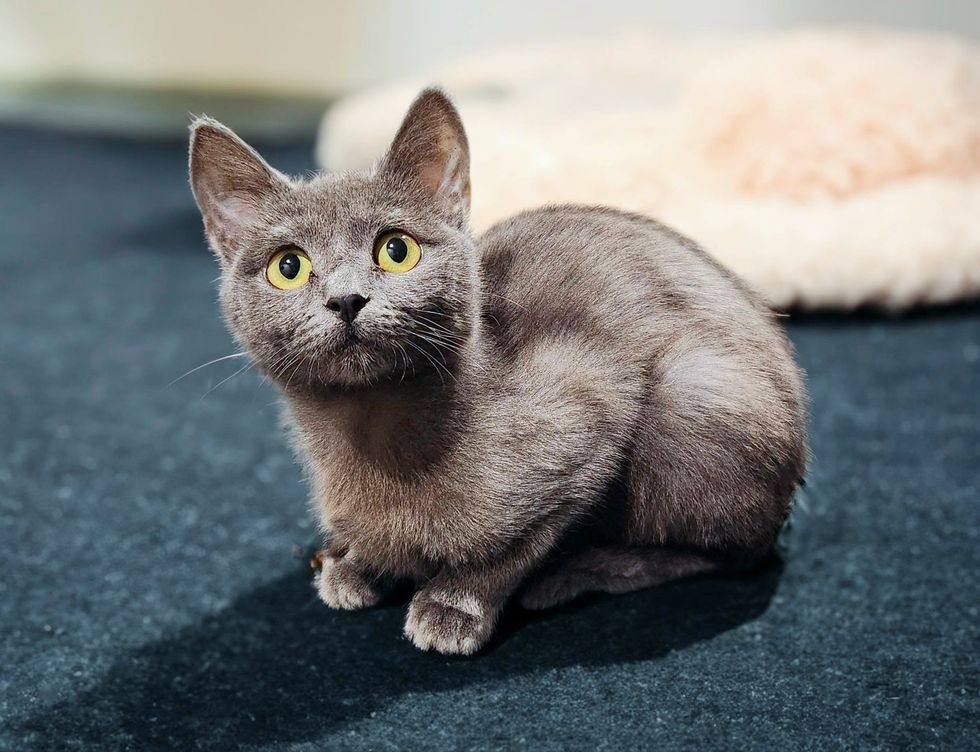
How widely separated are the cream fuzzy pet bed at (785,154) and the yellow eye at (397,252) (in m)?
0.56

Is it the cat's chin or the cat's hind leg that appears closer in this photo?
the cat's chin

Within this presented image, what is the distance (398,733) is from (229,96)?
253 centimetres

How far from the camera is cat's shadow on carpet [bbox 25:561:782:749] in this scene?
30.1 inches

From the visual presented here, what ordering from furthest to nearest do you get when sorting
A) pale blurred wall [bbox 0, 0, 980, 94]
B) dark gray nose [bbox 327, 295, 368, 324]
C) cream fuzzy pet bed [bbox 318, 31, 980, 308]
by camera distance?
pale blurred wall [bbox 0, 0, 980, 94] → cream fuzzy pet bed [bbox 318, 31, 980, 308] → dark gray nose [bbox 327, 295, 368, 324]

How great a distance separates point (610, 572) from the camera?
871mm

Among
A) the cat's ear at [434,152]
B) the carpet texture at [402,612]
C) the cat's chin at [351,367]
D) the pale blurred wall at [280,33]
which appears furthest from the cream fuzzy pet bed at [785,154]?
the pale blurred wall at [280,33]

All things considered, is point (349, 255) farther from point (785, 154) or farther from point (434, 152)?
point (785, 154)

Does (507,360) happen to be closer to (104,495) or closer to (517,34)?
(104,495)

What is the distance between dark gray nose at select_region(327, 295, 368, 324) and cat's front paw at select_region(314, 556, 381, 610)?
26 centimetres

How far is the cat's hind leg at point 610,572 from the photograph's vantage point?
86 centimetres

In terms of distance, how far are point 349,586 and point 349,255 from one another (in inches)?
11.4

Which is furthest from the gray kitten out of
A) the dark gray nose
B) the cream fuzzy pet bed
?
the cream fuzzy pet bed

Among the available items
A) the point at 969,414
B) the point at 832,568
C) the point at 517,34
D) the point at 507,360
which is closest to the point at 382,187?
the point at 507,360

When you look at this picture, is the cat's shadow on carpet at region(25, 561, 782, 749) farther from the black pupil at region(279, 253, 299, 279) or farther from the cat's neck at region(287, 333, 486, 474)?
the black pupil at region(279, 253, 299, 279)
